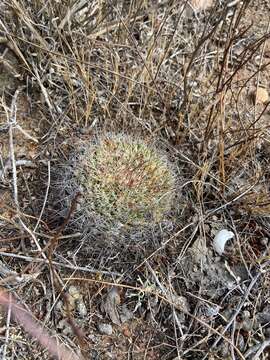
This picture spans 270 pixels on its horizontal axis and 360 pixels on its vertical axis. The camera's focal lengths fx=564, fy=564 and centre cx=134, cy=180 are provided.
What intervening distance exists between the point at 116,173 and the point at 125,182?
0.05 meters

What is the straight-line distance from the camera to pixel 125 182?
77.4 inches

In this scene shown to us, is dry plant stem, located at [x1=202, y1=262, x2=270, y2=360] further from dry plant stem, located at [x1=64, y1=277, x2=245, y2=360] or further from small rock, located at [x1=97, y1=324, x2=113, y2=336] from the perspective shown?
small rock, located at [x1=97, y1=324, x2=113, y2=336]

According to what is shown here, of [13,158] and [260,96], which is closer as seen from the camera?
[13,158]

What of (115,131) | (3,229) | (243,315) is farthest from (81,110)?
(243,315)

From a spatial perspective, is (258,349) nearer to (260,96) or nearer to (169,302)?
(169,302)

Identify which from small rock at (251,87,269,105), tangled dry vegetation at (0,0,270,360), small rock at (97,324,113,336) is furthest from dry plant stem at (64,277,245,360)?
small rock at (251,87,269,105)

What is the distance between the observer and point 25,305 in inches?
72.9

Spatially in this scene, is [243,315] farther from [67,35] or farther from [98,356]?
[67,35]

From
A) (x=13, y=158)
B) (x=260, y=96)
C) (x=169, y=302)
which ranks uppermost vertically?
(x=260, y=96)

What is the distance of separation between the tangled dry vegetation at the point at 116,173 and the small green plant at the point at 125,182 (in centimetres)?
6

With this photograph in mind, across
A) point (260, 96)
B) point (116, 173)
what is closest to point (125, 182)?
point (116, 173)

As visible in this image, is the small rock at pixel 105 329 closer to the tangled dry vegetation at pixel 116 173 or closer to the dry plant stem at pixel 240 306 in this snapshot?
the tangled dry vegetation at pixel 116 173

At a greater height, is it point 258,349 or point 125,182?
point 125,182

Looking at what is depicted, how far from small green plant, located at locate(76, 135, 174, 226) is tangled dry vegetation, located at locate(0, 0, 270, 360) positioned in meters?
0.06
